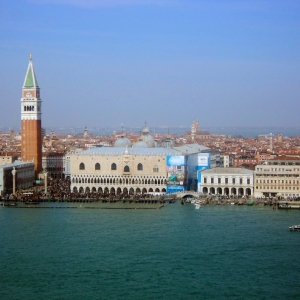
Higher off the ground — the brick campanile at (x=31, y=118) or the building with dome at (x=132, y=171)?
the brick campanile at (x=31, y=118)

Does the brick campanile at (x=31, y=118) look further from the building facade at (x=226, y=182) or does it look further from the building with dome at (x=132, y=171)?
the building facade at (x=226, y=182)

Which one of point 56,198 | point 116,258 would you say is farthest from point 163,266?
point 56,198

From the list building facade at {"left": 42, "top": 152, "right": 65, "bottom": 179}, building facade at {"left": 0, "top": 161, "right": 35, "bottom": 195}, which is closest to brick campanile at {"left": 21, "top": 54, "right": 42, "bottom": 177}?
building facade at {"left": 0, "top": 161, "right": 35, "bottom": 195}

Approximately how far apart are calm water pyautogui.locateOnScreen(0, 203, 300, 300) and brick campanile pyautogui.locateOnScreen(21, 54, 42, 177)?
27.7 ft

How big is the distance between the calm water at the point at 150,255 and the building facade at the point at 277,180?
9.62ft

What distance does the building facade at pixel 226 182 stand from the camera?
2452 cm

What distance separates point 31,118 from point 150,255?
14.7 m

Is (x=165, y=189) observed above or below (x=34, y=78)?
below

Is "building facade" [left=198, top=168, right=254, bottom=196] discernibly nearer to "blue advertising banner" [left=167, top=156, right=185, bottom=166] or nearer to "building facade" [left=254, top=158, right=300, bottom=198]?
"building facade" [left=254, top=158, right=300, bottom=198]

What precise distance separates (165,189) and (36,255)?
10374 mm

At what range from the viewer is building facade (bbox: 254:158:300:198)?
939 inches

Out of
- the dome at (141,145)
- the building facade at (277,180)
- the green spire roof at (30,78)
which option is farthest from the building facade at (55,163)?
the building facade at (277,180)

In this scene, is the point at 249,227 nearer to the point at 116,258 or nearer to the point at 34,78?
the point at 116,258

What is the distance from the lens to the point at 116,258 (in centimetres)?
1502
